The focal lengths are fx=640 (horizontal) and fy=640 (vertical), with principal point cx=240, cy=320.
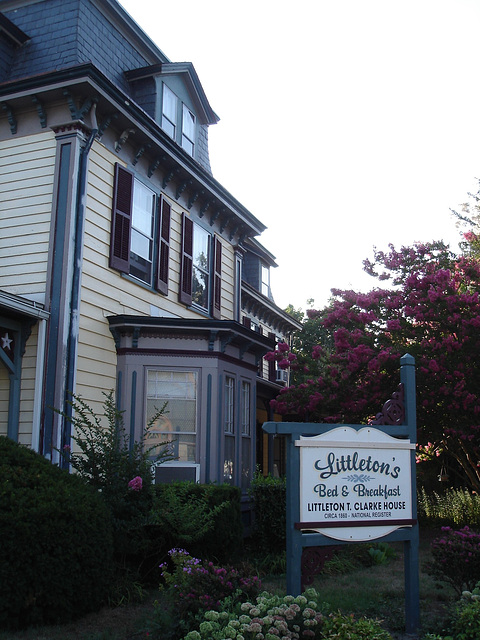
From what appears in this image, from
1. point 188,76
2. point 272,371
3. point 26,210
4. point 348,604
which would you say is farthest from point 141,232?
point 272,371

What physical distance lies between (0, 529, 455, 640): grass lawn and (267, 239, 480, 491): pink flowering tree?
330cm

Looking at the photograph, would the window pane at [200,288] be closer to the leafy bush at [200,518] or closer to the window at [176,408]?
the window at [176,408]

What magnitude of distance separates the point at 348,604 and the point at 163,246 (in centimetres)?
734

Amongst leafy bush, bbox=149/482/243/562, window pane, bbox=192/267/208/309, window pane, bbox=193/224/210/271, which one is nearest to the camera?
leafy bush, bbox=149/482/243/562

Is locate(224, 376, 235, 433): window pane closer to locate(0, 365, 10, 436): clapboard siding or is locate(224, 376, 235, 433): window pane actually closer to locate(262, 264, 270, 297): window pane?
locate(0, 365, 10, 436): clapboard siding

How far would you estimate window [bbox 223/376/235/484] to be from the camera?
35.3 ft

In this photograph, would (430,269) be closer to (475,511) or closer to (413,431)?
(475,511)

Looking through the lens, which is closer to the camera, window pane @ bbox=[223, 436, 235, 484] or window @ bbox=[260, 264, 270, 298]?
window pane @ bbox=[223, 436, 235, 484]

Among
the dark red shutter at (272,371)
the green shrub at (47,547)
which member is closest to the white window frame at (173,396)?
the green shrub at (47,547)

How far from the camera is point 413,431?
6.00 metres

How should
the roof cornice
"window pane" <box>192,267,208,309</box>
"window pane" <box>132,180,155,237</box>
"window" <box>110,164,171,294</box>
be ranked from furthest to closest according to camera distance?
"window pane" <box>192,267,208,309</box> < "window pane" <box>132,180,155,237</box> < "window" <box>110,164,171,294</box> < the roof cornice

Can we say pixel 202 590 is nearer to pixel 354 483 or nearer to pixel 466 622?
pixel 354 483

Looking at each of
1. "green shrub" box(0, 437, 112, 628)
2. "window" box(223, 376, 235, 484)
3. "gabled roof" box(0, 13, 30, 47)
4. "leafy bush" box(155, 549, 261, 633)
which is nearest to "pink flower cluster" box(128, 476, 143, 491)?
"green shrub" box(0, 437, 112, 628)

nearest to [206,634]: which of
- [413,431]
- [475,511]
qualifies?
[413,431]
